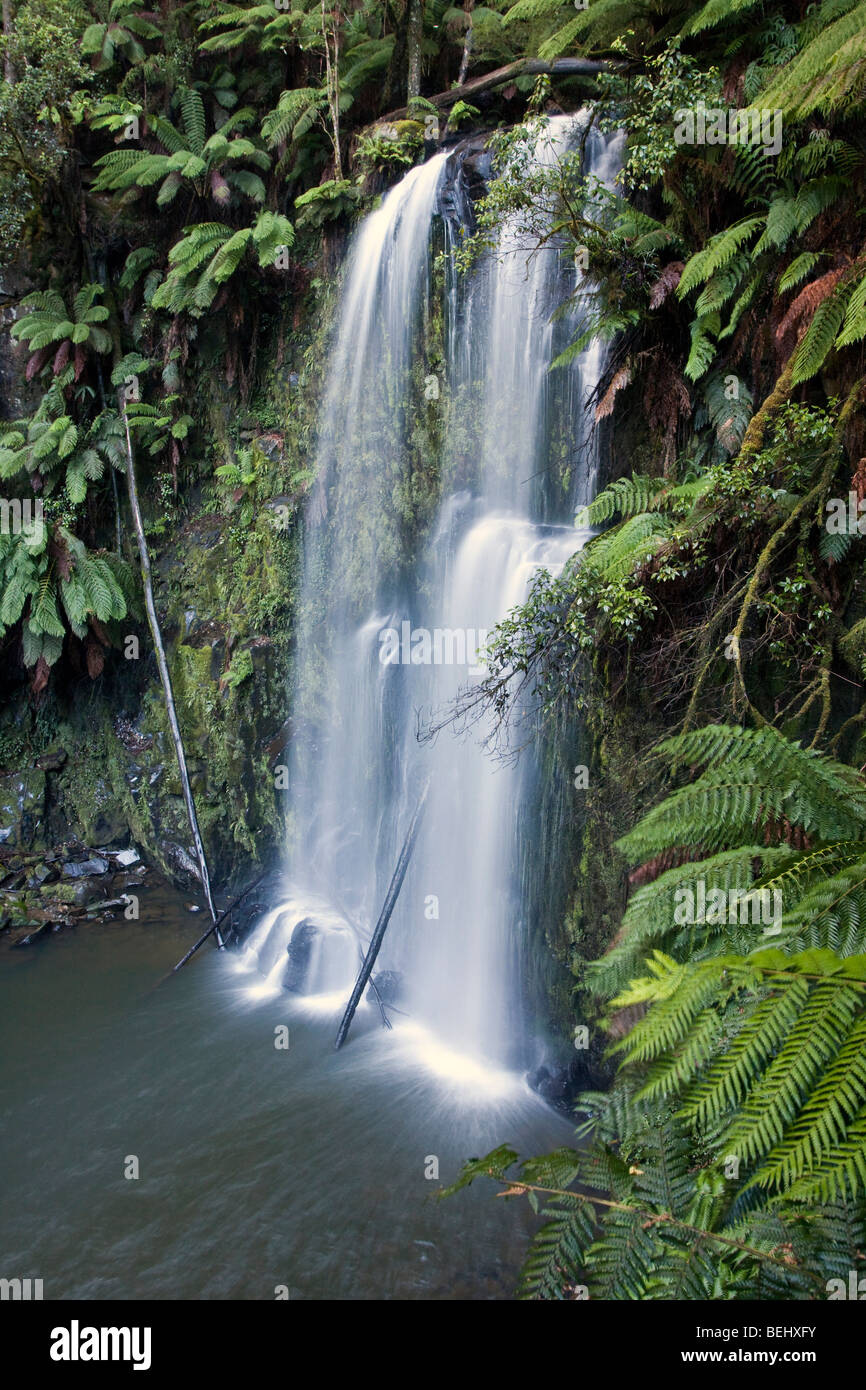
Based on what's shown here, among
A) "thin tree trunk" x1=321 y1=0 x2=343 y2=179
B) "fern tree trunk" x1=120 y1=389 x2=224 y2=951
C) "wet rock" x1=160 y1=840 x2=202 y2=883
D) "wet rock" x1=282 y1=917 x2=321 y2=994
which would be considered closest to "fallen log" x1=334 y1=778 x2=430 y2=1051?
"wet rock" x1=282 y1=917 x2=321 y2=994

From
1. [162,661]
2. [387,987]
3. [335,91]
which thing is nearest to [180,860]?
[162,661]

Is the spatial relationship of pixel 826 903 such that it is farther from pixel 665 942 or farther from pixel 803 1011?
pixel 665 942

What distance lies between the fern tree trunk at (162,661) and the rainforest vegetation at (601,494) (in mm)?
226

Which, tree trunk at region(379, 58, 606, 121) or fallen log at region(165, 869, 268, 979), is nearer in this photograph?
tree trunk at region(379, 58, 606, 121)

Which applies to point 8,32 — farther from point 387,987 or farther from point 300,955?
point 387,987

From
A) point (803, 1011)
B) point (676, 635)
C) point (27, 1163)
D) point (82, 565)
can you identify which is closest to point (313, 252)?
point (82, 565)

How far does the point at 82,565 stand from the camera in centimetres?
1006

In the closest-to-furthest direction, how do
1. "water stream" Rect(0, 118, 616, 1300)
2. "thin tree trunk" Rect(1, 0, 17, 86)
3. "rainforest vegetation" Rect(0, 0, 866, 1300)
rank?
"rainforest vegetation" Rect(0, 0, 866, 1300) < "water stream" Rect(0, 118, 616, 1300) < "thin tree trunk" Rect(1, 0, 17, 86)

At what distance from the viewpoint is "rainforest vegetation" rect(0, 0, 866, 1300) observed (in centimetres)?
211

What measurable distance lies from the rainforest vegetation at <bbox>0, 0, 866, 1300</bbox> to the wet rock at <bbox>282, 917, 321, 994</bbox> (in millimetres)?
1820

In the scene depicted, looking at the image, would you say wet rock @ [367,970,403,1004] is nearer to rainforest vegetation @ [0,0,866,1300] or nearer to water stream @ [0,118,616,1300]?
water stream @ [0,118,616,1300]

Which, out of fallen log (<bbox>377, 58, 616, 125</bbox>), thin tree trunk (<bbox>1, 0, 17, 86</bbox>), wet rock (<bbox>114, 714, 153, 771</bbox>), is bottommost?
wet rock (<bbox>114, 714, 153, 771</bbox>)

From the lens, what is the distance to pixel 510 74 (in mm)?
9031
